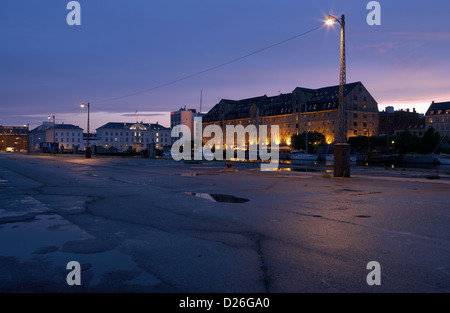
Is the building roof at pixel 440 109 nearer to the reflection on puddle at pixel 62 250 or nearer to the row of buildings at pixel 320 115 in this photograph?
the row of buildings at pixel 320 115

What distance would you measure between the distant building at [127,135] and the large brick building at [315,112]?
5723 centimetres

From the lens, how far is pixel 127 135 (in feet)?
555

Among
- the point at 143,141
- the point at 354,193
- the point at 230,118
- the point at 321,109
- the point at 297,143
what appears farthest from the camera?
the point at 143,141

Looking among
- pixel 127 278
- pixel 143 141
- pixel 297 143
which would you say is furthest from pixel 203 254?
pixel 143 141

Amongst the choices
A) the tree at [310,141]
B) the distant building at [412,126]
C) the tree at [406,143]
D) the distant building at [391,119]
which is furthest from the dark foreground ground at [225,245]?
the distant building at [391,119]

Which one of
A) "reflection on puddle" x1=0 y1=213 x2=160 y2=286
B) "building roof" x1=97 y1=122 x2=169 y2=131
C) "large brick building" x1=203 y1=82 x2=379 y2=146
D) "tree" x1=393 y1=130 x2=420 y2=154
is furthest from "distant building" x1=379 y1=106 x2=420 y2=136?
"reflection on puddle" x1=0 y1=213 x2=160 y2=286

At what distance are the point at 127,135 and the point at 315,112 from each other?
101405 mm

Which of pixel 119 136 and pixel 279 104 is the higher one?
pixel 279 104

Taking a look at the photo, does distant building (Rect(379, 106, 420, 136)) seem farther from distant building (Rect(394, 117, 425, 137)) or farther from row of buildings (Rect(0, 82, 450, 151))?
distant building (Rect(394, 117, 425, 137))

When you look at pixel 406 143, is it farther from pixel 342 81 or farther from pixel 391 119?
pixel 342 81

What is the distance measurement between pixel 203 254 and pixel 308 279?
171cm

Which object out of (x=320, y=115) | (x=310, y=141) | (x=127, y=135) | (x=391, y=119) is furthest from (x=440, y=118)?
(x=127, y=135)
